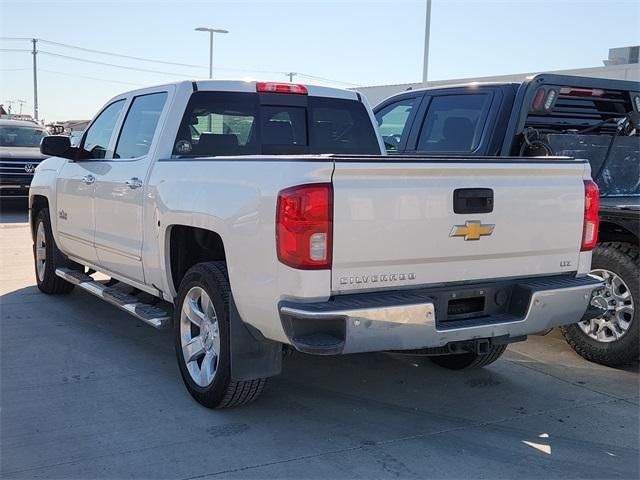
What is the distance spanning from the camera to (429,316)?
3.51 m

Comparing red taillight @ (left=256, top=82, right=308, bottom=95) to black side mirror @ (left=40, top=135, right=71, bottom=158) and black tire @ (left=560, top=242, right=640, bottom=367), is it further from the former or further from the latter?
black tire @ (left=560, top=242, right=640, bottom=367)

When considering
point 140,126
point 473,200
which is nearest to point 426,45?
point 140,126

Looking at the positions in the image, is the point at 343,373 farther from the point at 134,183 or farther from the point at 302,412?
the point at 134,183

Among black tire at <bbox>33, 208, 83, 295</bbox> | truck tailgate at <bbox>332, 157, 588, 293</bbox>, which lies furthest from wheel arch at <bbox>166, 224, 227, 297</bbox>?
black tire at <bbox>33, 208, 83, 295</bbox>

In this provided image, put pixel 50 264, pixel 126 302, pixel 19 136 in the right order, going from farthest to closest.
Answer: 1. pixel 19 136
2. pixel 50 264
3. pixel 126 302

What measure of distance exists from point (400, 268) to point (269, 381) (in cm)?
168

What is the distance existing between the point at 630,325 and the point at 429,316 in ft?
7.74

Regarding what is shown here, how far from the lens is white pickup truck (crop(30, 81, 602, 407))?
3359 mm

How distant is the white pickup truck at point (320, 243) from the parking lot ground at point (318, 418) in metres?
0.33

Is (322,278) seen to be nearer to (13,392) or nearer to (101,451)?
(101,451)

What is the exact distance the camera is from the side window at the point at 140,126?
16.9 ft

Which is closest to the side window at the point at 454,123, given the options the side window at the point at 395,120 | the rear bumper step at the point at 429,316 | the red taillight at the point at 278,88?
the side window at the point at 395,120

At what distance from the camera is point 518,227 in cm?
388

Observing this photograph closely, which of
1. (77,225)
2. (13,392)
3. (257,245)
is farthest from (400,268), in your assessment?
(77,225)
